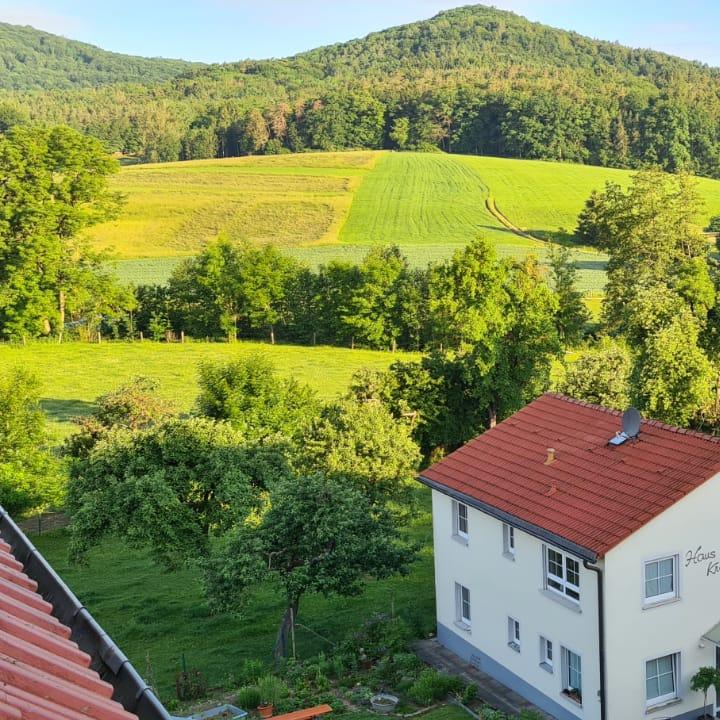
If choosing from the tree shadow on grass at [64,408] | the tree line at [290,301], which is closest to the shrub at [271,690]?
the tree shadow on grass at [64,408]

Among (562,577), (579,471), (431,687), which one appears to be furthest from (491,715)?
(579,471)

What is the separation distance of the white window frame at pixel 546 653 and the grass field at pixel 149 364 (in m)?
34.8

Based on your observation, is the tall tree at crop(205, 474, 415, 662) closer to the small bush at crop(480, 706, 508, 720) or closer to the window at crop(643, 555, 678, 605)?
the small bush at crop(480, 706, 508, 720)

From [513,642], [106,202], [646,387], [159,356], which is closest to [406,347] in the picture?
[159,356]

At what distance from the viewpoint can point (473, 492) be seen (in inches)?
915

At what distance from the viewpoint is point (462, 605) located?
80.2 feet

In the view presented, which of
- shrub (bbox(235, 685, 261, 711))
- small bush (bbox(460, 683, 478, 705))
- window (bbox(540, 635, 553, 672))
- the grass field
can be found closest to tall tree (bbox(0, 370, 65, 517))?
shrub (bbox(235, 685, 261, 711))

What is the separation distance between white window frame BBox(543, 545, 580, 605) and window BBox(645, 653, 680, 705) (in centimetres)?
209

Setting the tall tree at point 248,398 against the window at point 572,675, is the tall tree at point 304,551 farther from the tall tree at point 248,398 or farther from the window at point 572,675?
the tall tree at point 248,398

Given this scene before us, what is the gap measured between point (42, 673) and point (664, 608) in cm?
1782

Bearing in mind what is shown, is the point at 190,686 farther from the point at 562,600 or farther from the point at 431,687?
the point at 562,600

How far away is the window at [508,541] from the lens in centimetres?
2227

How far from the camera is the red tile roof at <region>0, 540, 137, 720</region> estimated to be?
438 centimetres

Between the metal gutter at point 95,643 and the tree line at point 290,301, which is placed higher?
the metal gutter at point 95,643
